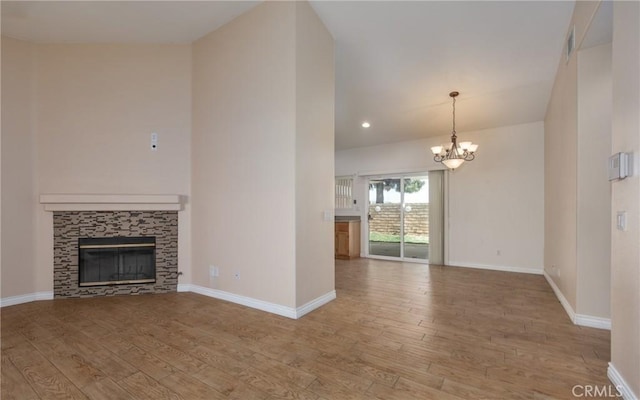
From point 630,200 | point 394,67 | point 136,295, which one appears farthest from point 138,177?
point 630,200

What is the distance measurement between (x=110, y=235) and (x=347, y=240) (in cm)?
458

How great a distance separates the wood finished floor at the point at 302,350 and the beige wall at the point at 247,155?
1.65ft

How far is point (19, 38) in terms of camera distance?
372 centimetres

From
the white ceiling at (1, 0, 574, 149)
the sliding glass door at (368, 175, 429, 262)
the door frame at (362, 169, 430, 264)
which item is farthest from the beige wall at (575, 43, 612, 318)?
the sliding glass door at (368, 175, 429, 262)

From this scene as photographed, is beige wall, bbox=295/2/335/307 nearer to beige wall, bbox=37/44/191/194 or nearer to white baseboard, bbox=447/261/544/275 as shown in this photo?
beige wall, bbox=37/44/191/194

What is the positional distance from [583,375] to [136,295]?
4.79m

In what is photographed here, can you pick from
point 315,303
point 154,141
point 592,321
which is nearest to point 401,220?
point 315,303

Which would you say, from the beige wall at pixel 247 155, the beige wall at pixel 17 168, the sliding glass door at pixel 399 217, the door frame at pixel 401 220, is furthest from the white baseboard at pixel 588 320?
the beige wall at pixel 17 168

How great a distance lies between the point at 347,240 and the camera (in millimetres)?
6859

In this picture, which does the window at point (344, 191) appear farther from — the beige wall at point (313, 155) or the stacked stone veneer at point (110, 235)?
the stacked stone veneer at point (110, 235)

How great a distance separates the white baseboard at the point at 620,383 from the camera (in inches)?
68.7

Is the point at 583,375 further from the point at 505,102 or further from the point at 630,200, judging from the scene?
the point at 505,102

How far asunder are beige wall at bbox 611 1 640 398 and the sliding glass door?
173 inches

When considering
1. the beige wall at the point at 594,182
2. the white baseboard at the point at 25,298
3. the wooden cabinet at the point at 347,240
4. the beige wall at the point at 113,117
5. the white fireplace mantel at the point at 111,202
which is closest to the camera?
the beige wall at the point at 594,182
